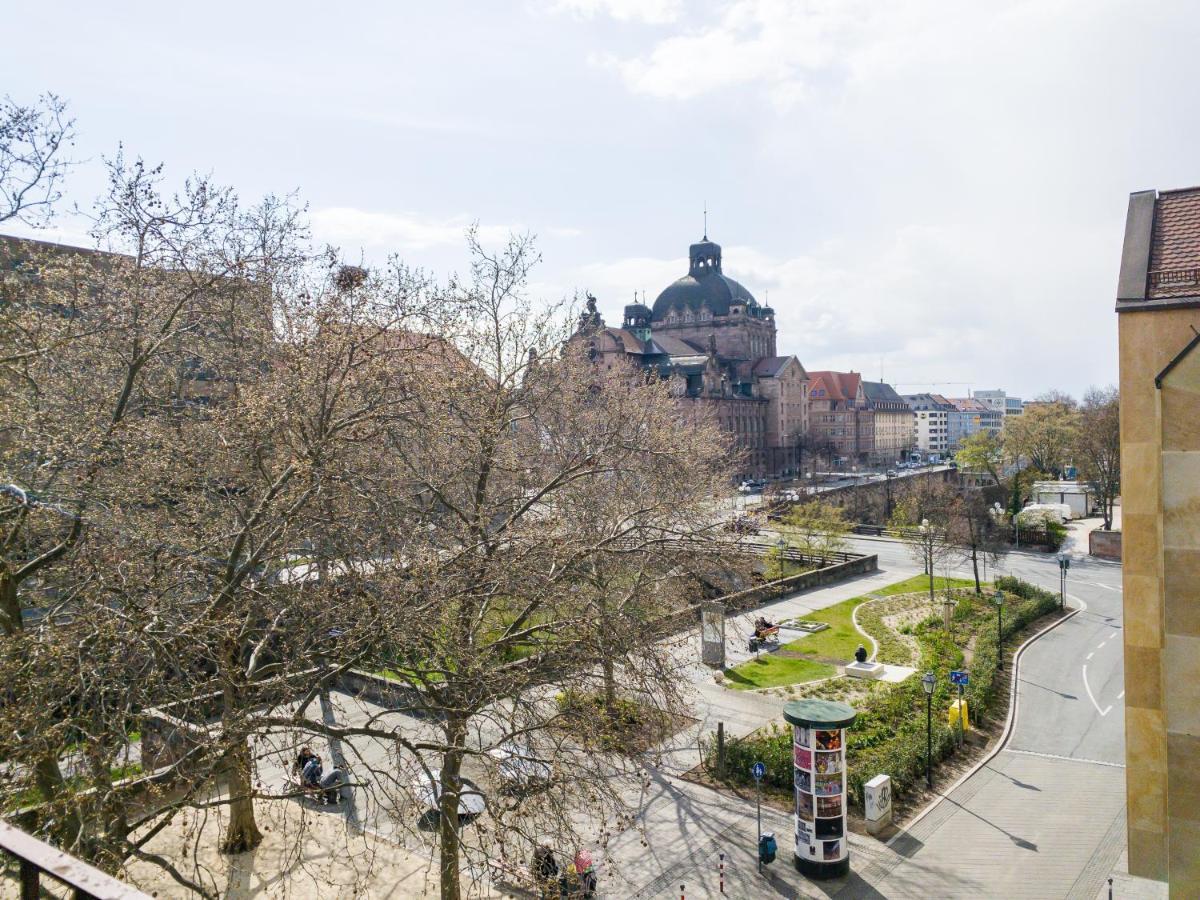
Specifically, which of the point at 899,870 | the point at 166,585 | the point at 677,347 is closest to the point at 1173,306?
the point at 899,870

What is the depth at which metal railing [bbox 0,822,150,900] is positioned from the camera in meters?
2.01

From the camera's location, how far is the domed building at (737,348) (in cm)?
10100

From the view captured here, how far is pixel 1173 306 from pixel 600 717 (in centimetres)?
932

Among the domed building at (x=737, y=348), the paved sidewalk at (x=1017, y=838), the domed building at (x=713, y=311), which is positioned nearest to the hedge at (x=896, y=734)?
the paved sidewalk at (x=1017, y=838)

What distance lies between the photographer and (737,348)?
106312 mm

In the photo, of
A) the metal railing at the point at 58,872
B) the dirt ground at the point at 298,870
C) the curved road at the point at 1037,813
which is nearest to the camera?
the metal railing at the point at 58,872

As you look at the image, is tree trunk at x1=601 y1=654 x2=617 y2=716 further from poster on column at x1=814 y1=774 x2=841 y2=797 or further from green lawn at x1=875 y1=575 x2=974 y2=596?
green lawn at x1=875 y1=575 x2=974 y2=596

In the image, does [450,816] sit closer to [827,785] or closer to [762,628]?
[827,785]

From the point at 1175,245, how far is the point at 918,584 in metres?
31.8

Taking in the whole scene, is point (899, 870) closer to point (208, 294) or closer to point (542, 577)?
point (542, 577)

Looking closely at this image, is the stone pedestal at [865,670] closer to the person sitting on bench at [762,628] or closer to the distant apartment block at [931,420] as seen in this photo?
the person sitting on bench at [762,628]

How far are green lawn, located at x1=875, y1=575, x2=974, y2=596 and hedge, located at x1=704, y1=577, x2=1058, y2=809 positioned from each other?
32.5ft

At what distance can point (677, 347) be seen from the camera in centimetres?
10231

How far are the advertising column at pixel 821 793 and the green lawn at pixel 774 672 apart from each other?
956 cm
